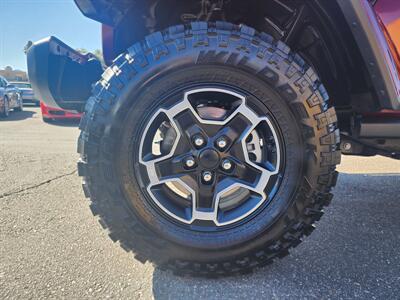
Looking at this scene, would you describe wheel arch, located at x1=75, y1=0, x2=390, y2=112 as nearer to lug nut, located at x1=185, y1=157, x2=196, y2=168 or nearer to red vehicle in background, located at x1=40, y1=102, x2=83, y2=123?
lug nut, located at x1=185, y1=157, x2=196, y2=168

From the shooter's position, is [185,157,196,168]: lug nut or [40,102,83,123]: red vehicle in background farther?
[40,102,83,123]: red vehicle in background

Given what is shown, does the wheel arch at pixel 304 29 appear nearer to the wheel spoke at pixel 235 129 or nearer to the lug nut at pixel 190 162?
the wheel spoke at pixel 235 129

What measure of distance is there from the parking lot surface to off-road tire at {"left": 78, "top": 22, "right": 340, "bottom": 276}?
0.42 feet

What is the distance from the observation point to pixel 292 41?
180cm

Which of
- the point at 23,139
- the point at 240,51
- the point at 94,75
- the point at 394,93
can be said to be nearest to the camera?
the point at 240,51

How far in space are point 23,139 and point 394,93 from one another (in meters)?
6.45

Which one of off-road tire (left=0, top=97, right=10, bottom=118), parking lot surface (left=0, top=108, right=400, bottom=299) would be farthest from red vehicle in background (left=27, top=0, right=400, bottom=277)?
off-road tire (left=0, top=97, right=10, bottom=118)

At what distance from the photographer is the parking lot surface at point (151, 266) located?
1382mm

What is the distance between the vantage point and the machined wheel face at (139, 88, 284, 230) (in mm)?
1454

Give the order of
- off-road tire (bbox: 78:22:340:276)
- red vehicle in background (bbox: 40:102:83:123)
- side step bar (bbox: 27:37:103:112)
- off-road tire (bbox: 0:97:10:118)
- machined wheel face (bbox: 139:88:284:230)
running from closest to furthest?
1. off-road tire (bbox: 78:22:340:276)
2. machined wheel face (bbox: 139:88:284:230)
3. side step bar (bbox: 27:37:103:112)
4. red vehicle in background (bbox: 40:102:83:123)
5. off-road tire (bbox: 0:97:10:118)

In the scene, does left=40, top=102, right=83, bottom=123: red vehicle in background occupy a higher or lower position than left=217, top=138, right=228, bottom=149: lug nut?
lower

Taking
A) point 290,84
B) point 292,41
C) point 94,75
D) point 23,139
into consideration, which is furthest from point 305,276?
point 23,139

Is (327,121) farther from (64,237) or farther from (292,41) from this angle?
(64,237)

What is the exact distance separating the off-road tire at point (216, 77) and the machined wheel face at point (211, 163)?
0.12 metres
